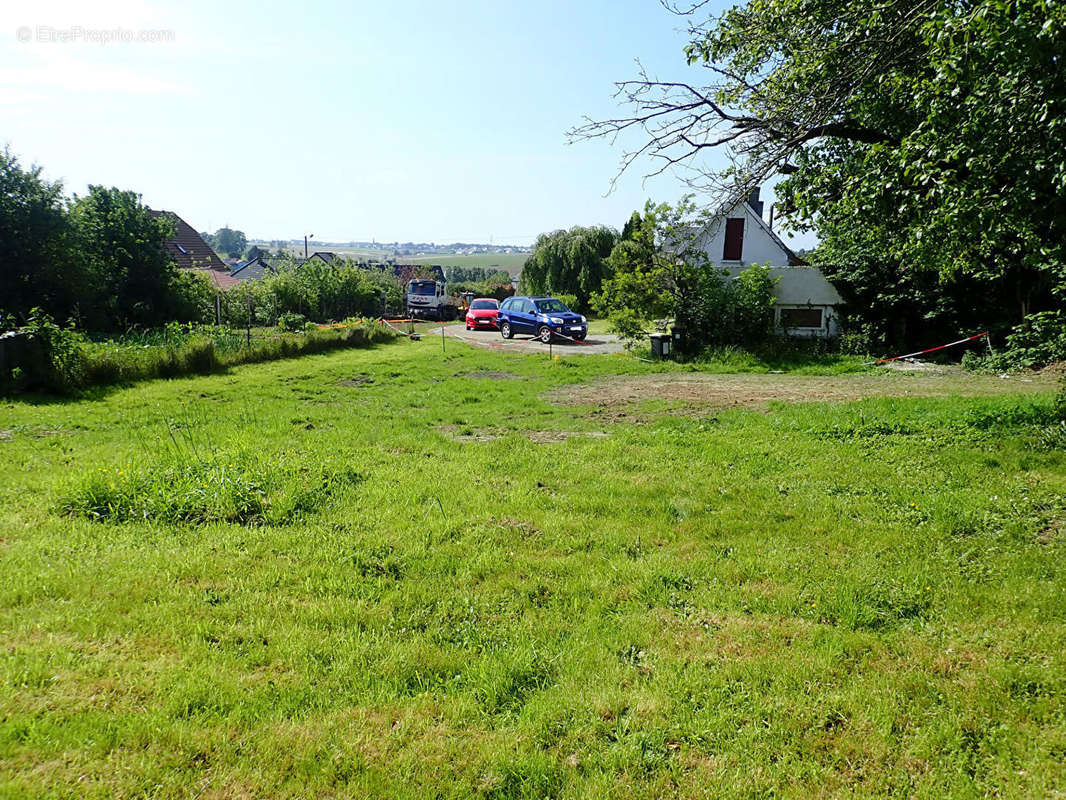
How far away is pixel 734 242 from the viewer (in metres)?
28.8

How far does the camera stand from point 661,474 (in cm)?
626

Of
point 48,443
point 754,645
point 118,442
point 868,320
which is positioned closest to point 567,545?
point 754,645

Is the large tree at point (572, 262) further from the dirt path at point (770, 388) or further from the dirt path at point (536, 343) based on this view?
the dirt path at point (770, 388)

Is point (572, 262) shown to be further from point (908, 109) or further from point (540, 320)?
point (908, 109)

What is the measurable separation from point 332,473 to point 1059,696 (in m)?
5.45

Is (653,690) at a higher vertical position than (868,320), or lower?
lower

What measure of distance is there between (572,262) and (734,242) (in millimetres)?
13772

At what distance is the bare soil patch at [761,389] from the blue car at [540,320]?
961cm

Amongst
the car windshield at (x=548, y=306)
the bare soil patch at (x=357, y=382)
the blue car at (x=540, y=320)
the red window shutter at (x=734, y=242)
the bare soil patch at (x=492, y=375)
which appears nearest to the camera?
the bare soil patch at (x=357, y=382)

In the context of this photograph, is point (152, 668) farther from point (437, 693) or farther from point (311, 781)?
point (437, 693)

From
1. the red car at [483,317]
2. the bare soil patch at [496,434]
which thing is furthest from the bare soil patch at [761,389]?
the red car at [483,317]

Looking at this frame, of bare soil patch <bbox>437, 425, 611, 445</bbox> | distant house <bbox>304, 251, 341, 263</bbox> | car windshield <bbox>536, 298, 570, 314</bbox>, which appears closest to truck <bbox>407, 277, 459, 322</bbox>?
distant house <bbox>304, 251, 341, 263</bbox>

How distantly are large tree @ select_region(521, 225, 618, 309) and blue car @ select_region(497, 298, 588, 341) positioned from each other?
15.0m

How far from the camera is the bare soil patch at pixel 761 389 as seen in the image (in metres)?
10.6
